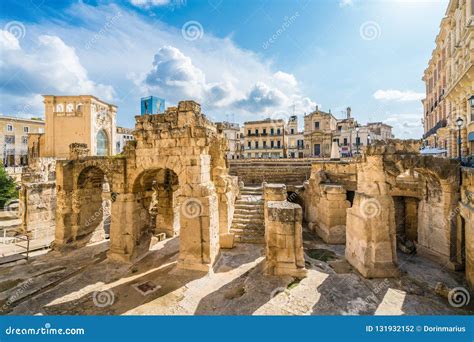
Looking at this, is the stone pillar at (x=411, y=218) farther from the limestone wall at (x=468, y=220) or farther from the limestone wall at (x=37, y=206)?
the limestone wall at (x=37, y=206)

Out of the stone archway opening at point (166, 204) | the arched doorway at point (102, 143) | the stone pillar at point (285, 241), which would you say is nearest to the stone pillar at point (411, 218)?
the stone pillar at point (285, 241)

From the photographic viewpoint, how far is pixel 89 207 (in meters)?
10.1

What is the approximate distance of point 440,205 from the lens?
7.87m

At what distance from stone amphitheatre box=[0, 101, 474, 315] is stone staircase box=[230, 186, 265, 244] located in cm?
10

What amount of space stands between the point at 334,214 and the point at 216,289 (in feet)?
21.6

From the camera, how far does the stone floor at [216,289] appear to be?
535 centimetres

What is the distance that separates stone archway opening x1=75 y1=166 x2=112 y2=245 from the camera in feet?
31.4

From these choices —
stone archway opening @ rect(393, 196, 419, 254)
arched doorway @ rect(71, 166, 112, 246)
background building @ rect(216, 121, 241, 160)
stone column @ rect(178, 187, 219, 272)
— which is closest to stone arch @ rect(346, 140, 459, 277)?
stone archway opening @ rect(393, 196, 419, 254)

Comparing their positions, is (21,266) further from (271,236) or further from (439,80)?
(439,80)

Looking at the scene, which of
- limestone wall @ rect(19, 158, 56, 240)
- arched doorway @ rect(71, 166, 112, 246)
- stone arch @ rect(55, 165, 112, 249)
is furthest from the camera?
limestone wall @ rect(19, 158, 56, 240)

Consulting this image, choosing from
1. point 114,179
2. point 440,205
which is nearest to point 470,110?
point 440,205

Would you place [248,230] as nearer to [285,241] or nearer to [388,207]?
[285,241]

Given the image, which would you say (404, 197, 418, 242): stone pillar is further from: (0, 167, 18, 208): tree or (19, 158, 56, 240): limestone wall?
(0, 167, 18, 208): tree

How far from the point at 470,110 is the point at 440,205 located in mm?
8645
